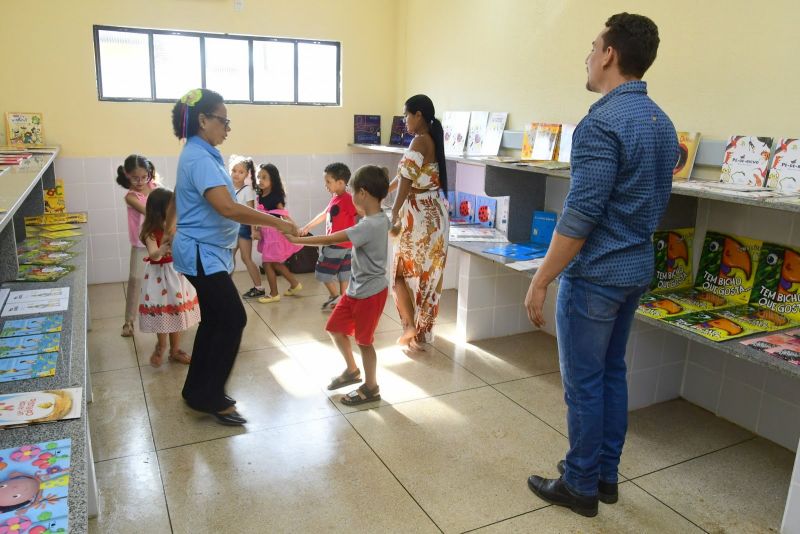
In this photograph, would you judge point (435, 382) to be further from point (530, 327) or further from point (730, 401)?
point (730, 401)

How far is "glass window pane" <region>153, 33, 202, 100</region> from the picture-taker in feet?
17.9

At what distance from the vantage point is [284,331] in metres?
4.39

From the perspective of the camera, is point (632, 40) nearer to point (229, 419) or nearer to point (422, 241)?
point (422, 241)

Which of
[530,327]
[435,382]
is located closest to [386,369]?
[435,382]

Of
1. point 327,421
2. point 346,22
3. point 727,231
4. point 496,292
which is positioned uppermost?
point 346,22

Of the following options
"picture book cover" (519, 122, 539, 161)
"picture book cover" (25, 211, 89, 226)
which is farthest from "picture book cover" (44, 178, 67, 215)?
"picture book cover" (519, 122, 539, 161)

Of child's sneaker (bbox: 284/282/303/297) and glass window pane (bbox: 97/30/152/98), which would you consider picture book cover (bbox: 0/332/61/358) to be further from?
glass window pane (bbox: 97/30/152/98)

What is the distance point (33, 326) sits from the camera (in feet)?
7.97

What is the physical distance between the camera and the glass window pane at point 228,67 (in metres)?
5.64

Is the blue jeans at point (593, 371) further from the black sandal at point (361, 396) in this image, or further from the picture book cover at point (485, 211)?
the picture book cover at point (485, 211)

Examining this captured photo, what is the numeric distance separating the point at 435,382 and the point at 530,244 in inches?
47.7

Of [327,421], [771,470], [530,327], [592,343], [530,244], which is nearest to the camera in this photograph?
[592,343]

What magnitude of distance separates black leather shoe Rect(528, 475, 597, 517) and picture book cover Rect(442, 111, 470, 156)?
2974 mm

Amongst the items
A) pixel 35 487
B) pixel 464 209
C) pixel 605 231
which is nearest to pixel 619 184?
pixel 605 231
